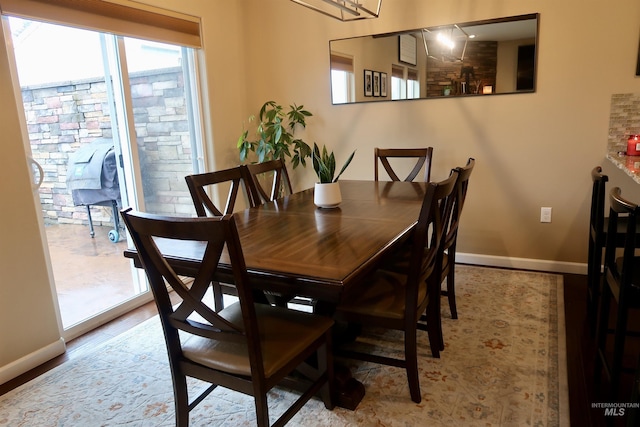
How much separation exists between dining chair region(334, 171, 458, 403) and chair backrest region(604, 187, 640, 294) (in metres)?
0.59

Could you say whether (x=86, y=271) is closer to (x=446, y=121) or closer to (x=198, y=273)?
(x=198, y=273)

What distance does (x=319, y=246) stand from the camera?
1632 mm

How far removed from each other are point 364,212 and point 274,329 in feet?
2.66

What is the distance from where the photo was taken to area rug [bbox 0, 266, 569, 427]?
1.80 m

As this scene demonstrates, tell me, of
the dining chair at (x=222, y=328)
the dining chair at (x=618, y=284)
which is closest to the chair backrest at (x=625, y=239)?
the dining chair at (x=618, y=284)

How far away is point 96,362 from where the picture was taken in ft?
7.61

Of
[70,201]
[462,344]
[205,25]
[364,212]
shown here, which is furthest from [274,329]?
[205,25]

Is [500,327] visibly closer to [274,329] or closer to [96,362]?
[274,329]

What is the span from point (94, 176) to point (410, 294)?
90.1 inches

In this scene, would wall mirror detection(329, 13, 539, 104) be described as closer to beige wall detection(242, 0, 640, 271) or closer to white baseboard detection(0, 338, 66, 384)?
beige wall detection(242, 0, 640, 271)

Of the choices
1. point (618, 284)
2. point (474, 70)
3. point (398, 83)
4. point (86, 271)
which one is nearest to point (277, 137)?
point (398, 83)

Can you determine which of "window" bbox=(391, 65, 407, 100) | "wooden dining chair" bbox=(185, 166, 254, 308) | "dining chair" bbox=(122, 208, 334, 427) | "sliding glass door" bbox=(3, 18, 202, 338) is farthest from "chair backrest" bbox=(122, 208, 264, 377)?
"window" bbox=(391, 65, 407, 100)

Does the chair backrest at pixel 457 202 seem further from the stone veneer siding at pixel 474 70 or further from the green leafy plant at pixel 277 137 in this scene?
the green leafy plant at pixel 277 137

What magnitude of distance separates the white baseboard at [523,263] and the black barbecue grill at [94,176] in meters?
2.75
